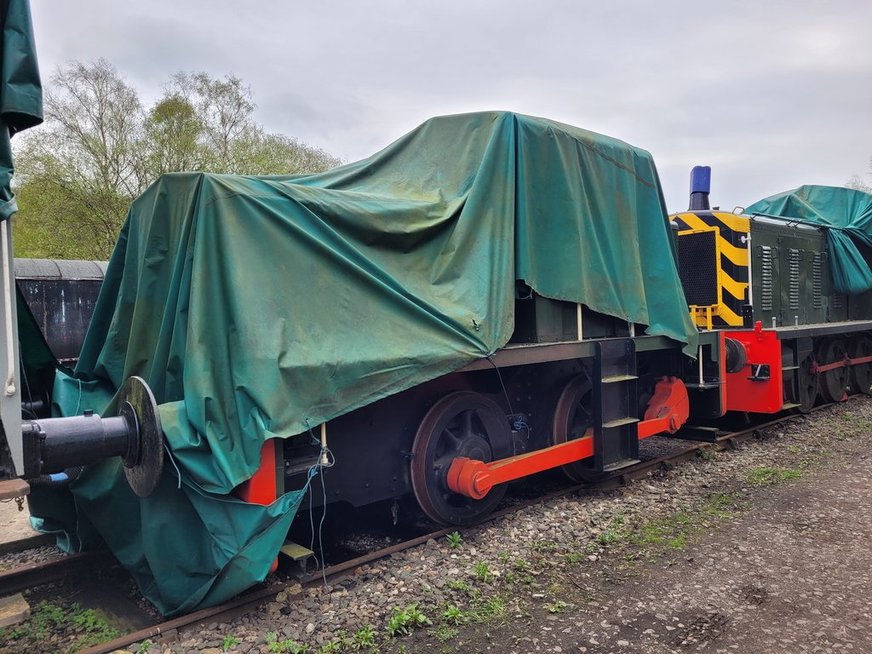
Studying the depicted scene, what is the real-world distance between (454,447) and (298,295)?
187 centimetres

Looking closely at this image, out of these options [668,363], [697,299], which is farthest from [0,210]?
[697,299]

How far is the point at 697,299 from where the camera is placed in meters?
8.77

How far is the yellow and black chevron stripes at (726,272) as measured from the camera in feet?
28.0

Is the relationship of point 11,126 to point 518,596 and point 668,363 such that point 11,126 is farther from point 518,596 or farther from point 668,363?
point 668,363

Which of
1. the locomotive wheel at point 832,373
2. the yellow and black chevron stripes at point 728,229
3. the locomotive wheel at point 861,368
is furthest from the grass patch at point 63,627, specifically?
the locomotive wheel at point 861,368

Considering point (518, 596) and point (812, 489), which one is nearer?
point (518, 596)

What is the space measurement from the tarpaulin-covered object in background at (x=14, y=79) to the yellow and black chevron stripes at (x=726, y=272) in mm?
Answer: 7753

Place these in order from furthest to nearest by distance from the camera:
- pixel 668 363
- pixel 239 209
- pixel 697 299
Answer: pixel 697 299 → pixel 668 363 → pixel 239 209

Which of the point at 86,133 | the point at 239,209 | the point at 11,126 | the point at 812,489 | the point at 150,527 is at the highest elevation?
the point at 86,133

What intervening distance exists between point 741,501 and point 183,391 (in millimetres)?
4785

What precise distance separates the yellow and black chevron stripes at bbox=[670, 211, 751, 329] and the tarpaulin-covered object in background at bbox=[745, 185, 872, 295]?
2.61 m

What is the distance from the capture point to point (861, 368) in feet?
38.5

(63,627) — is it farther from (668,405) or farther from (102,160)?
(102,160)

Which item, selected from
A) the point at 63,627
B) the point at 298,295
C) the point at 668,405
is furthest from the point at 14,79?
the point at 668,405
